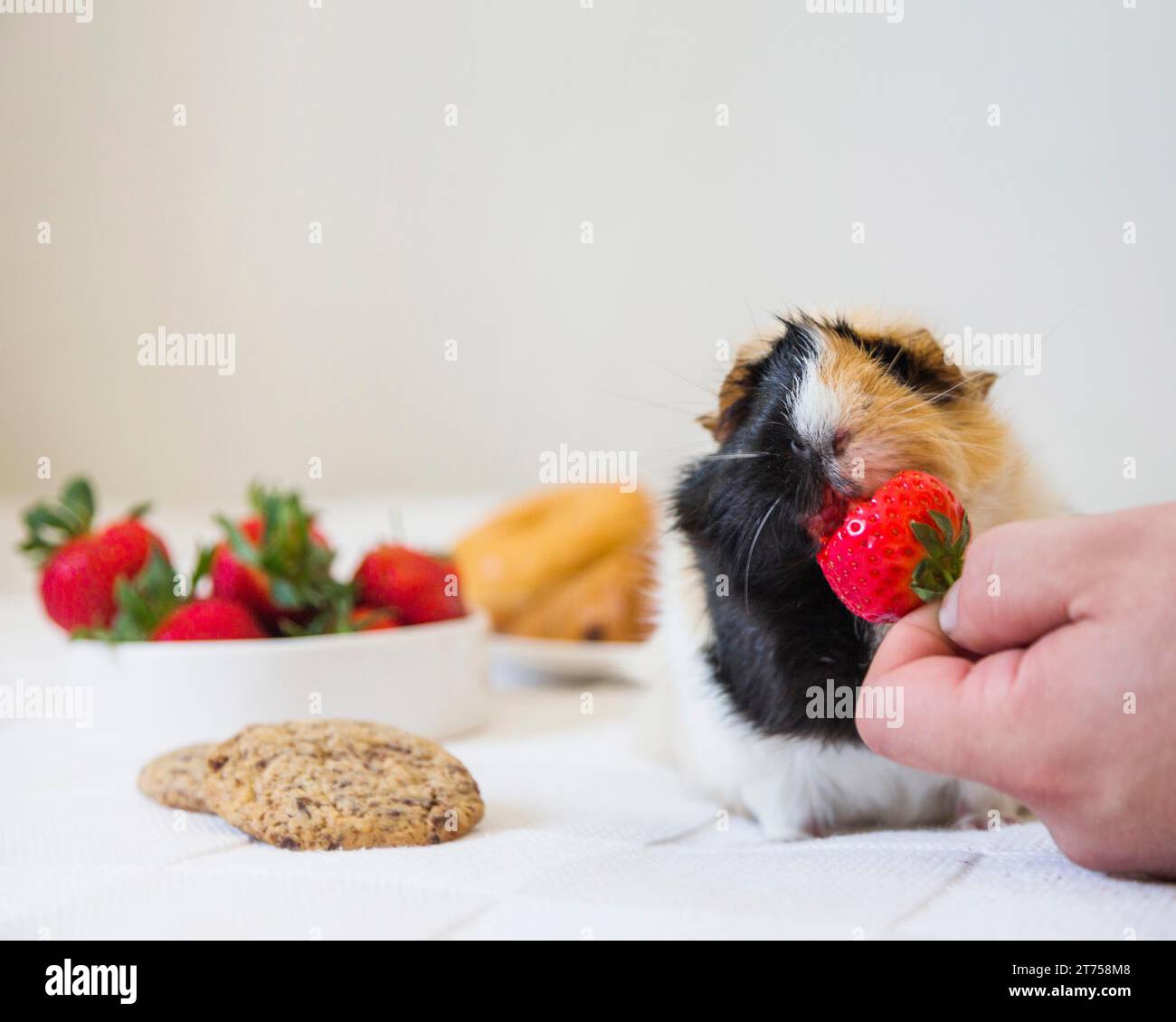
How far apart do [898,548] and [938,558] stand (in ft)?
0.11

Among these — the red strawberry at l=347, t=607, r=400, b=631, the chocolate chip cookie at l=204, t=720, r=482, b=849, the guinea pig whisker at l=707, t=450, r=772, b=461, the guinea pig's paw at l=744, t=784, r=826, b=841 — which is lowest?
the guinea pig's paw at l=744, t=784, r=826, b=841

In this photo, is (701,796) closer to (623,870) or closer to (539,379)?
(623,870)

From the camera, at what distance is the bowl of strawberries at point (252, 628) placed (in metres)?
1.01

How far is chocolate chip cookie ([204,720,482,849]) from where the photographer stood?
2.23 ft

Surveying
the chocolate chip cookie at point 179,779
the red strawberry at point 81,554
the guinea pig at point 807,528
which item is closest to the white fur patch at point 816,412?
the guinea pig at point 807,528

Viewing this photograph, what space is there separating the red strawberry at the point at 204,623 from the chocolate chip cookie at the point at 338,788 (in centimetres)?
29

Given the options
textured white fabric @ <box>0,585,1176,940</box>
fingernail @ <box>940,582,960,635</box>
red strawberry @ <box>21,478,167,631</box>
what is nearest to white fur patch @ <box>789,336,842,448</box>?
fingernail @ <box>940,582,960,635</box>

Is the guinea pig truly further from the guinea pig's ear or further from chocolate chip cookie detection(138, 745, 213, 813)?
chocolate chip cookie detection(138, 745, 213, 813)

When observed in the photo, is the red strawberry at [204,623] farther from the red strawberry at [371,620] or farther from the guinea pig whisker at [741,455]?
the guinea pig whisker at [741,455]

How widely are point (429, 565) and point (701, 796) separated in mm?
436

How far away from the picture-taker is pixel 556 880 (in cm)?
62

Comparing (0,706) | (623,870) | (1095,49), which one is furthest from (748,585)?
(1095,49)

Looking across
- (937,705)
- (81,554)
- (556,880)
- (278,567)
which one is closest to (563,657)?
(278,567)

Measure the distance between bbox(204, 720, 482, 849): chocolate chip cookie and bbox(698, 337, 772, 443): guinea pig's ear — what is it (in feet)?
0.95
